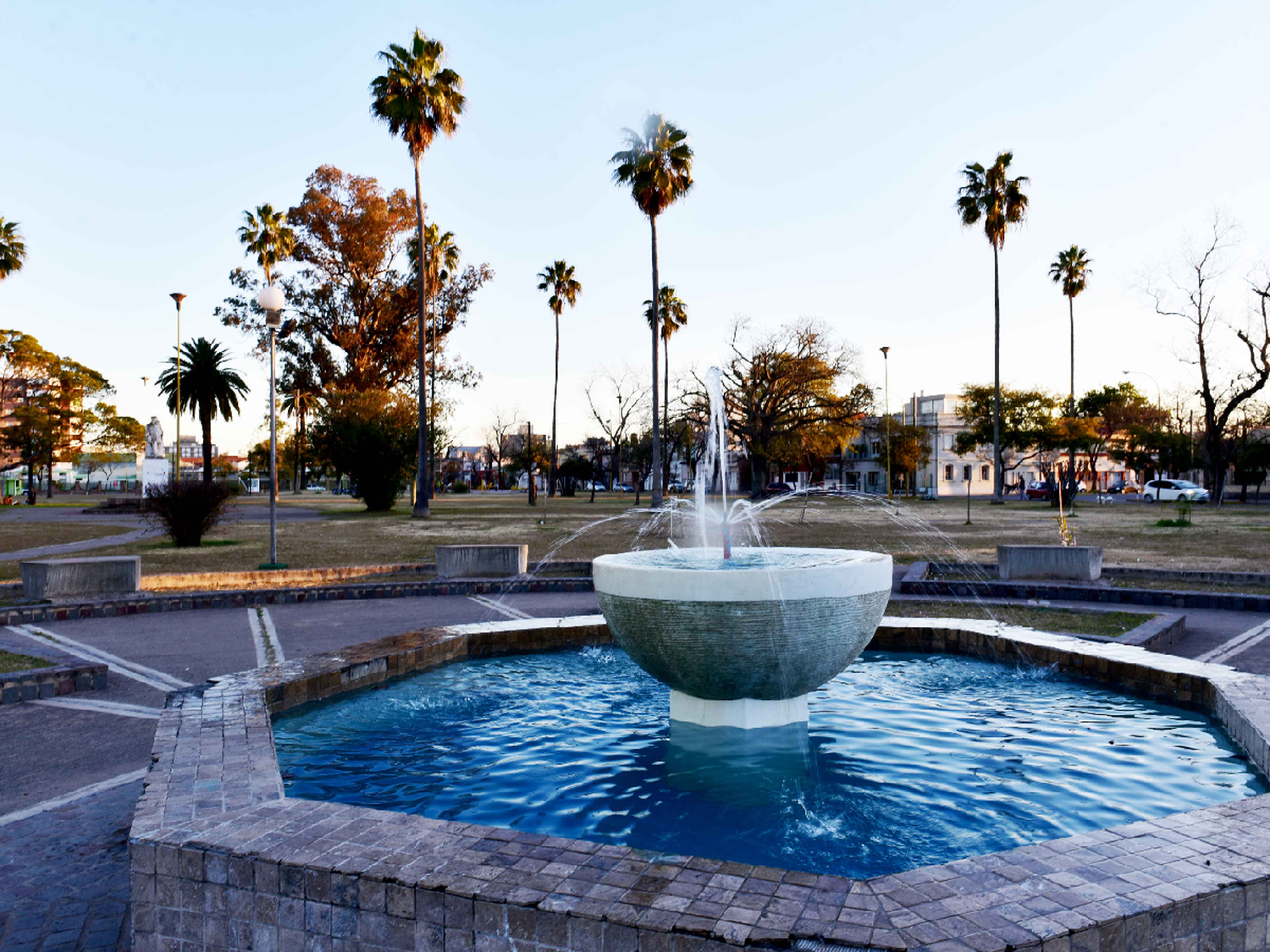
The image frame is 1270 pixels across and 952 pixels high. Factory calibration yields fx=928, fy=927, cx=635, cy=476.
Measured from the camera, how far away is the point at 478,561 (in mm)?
15734

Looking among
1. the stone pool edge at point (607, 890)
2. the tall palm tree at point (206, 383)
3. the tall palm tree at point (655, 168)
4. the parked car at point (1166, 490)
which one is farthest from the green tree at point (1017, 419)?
the stone pool edge at point (607, 890)

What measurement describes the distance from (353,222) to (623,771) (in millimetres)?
48878

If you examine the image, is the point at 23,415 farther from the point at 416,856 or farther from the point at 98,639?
the point at 416,856

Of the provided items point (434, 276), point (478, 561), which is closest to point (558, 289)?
point (434, 276)

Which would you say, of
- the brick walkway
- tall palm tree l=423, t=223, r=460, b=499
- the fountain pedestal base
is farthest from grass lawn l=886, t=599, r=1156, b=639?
tall palm tree l=423, t=223, r=460, b=499

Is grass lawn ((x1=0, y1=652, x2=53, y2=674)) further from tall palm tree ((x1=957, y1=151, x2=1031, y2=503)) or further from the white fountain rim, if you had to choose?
tall palm tree ((x1=957, y1=151, x2=1031, y2=503))

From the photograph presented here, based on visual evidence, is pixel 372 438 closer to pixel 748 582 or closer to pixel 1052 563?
pixel 1052 563

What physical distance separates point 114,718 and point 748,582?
514cm

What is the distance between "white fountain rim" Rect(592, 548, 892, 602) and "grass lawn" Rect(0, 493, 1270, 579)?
13.4 m

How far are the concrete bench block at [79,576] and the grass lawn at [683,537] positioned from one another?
2.94 meters

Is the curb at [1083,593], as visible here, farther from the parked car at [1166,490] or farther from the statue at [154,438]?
the statue at [154,438]

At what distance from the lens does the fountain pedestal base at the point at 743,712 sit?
5730 mm

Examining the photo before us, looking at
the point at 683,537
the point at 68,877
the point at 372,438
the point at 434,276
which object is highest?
Result: the point at 434,276

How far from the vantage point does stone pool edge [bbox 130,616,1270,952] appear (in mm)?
2781
